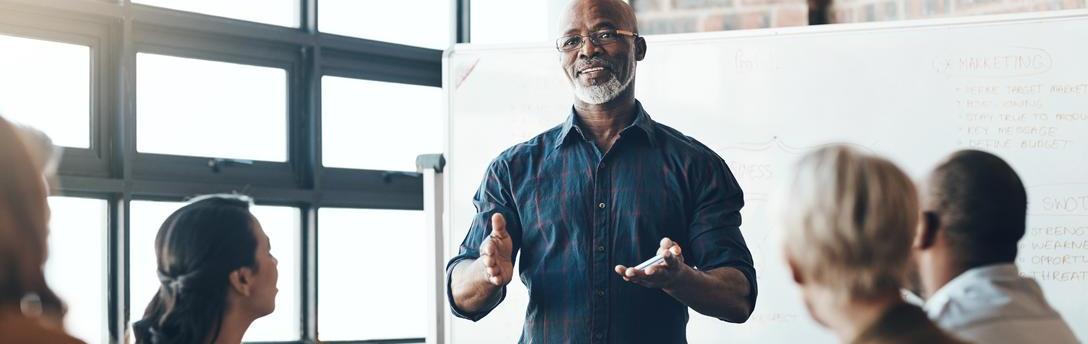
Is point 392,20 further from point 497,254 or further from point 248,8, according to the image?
point 497,254

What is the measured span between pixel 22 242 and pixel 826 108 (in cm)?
281

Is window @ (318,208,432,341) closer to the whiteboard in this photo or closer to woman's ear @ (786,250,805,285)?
the whiteboard

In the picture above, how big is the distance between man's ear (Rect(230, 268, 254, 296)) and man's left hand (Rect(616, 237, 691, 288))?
2.03ft

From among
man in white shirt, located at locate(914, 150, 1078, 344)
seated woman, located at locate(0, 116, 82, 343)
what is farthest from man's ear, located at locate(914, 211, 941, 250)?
seated woman, located at locate(0, 116, 82, 343)

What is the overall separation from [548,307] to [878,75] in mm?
1787

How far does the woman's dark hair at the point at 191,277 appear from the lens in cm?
205

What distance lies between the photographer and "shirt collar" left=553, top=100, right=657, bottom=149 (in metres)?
2.50

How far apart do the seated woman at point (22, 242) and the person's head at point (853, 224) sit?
0.88 m

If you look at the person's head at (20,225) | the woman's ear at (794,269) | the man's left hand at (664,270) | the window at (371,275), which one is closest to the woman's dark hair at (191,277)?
the person's head at (20,225)

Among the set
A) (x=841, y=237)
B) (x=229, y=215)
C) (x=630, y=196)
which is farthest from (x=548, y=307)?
(x=841, y=237)

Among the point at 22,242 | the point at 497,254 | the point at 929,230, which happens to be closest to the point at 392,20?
the point at 497,254

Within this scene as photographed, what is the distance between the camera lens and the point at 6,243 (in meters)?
1.48

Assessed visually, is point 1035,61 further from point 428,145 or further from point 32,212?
point 32,212

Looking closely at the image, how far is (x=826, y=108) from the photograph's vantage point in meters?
3.88
